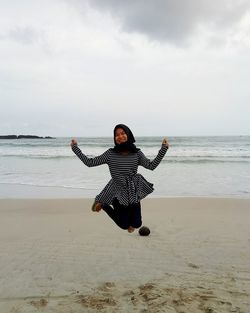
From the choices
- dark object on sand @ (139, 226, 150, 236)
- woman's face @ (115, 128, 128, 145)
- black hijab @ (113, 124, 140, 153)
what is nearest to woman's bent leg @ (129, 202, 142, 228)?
black hijab @ (113, 124, 140, 153)

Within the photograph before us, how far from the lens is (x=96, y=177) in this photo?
1870 centimetres

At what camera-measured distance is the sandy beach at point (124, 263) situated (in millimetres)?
4711

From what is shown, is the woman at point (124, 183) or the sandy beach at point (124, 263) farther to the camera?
the woman at point (124, 183)

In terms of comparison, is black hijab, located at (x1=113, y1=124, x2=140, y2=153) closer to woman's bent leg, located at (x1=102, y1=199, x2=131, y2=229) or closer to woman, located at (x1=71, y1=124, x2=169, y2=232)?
woman, located at (x1=71, y1=124, x2=169, y2=232)

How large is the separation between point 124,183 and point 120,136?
0.65 m

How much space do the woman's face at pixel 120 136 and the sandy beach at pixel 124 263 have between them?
1.92 metres

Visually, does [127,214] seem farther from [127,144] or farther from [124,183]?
[127,144]

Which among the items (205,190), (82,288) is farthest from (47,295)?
(205,190)

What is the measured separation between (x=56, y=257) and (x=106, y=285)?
4.89 feet

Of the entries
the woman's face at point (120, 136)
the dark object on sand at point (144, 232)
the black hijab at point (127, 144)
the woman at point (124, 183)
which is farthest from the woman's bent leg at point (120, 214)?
the dark object on sand at point (144, 232)

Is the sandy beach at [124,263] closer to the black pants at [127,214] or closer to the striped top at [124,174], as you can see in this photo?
the black pants at [127,214]

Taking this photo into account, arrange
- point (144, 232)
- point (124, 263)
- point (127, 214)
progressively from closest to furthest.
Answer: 1. point (127, 214)
2. point (124, 263)
3. point (144, 232)

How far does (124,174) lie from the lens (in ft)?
18.0

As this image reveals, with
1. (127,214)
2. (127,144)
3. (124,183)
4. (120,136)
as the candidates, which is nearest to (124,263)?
(127,214)
